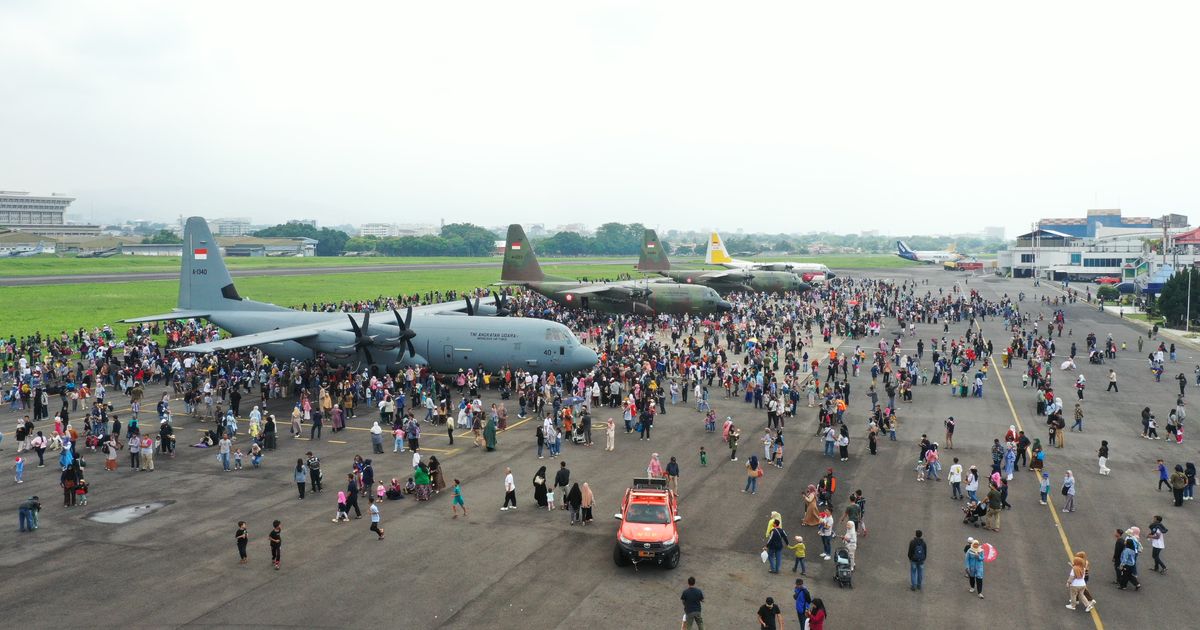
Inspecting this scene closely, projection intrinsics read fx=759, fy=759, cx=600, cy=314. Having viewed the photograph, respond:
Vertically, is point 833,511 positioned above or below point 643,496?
below

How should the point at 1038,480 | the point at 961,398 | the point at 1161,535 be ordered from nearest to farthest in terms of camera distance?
the point at 1161,535 < the point at 1038,480 < the point at 961,398

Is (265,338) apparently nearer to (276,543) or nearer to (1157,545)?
(276,543)

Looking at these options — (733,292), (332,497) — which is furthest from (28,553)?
(733,292)

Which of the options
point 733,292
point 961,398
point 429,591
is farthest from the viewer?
point 733,292

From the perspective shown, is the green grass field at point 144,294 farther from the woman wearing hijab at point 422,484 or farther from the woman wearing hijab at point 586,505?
the woman wearing hijab at point 586,505

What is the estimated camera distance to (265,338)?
3606cm

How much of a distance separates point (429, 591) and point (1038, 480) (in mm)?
20474

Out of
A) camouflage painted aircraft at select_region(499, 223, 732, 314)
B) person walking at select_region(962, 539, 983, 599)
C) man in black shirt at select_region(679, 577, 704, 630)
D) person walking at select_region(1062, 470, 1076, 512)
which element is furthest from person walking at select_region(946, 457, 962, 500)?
camouflage painted aircraft at select_region(499, 223, 732, 314)

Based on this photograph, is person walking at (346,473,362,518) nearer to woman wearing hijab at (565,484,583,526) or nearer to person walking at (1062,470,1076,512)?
woman wearing hijab at (565,484,583,526)

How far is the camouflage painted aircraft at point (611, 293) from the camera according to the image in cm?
6400

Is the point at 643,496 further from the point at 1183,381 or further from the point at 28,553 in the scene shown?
the point at 1183,381

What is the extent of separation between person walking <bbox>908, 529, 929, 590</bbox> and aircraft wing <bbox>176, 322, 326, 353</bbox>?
91.7ft

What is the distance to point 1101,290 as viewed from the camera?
306 ft

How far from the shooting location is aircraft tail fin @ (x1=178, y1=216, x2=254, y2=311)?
44062 mm
